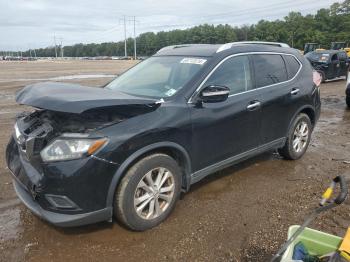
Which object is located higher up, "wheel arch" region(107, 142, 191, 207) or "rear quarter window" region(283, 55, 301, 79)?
"rear quarter window" region(283, 55, 301, 79)

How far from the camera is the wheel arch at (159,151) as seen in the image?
3182 mm

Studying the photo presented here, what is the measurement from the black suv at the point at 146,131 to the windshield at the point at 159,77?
0.02 metres

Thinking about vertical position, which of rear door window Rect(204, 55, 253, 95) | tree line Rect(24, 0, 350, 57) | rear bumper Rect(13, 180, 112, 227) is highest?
tree line Rect(24, 0, 350, 57)

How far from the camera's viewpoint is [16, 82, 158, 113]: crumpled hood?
9.78 feet

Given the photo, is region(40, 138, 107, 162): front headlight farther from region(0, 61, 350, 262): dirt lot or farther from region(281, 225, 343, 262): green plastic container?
region(281, 225, 343, 262): green plastic container

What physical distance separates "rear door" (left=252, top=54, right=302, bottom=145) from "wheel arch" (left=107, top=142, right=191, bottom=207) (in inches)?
58.3

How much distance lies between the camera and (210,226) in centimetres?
370

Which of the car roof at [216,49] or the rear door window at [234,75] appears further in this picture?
the car roof at [216,49]

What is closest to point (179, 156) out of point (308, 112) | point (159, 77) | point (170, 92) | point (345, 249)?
point (170, 92)

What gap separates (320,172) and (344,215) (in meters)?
1.41

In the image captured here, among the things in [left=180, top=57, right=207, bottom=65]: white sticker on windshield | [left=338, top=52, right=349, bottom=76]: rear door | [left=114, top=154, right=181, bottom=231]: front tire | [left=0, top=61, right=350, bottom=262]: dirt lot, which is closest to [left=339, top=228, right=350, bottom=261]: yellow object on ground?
[left=0, top=61, right=350, bottom=262]: dirt lot

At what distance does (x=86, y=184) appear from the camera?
3.05 m

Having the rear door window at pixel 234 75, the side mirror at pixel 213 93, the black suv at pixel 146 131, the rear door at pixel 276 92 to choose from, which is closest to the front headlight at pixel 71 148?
the black suv at pixel 146 131

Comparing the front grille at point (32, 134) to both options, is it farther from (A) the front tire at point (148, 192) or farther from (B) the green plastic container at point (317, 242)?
(B) the green plastic container at point (317, 242)
